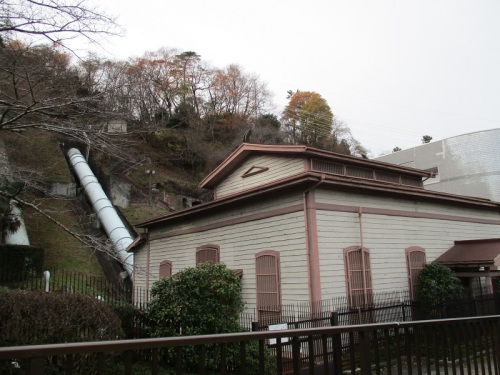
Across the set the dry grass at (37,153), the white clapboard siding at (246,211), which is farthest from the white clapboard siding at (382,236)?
the dry grass at (37,153)

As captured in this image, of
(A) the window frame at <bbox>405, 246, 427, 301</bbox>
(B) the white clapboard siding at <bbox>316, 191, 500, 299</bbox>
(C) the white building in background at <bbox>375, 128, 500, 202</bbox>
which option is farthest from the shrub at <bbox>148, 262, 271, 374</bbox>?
(C) the white building in background at <bbox>375, 128, 500, 202</bbox>

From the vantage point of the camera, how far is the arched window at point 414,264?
46.5 ft

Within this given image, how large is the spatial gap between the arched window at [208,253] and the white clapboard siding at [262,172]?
300 centimetres

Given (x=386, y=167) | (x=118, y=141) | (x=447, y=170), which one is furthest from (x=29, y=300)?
(x=447, y=170)

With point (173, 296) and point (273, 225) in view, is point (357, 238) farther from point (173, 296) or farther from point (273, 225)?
point (173, 296)

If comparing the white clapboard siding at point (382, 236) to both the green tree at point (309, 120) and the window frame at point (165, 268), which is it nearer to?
the window frame at point (165, 268)

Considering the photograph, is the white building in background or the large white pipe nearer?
the large white pipe

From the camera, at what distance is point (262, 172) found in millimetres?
16391

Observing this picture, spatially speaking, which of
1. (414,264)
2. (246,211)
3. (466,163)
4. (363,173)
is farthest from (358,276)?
Answer: (466,163)

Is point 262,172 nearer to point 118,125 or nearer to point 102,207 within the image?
point 118,125

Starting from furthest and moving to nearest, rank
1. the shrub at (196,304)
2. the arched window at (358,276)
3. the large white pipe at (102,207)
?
the large white pipe at (102,207), the arched window at (358,276), the shrub at (196,304)

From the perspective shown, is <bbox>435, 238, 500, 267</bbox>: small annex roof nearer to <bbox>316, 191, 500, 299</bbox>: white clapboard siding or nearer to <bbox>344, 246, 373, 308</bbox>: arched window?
<bbox>316, 191, 500, 299</bbox>: white clapboard siding

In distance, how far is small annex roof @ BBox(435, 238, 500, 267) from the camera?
13555 mm

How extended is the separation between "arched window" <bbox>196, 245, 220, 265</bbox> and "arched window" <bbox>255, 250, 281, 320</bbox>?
7.88 feet
